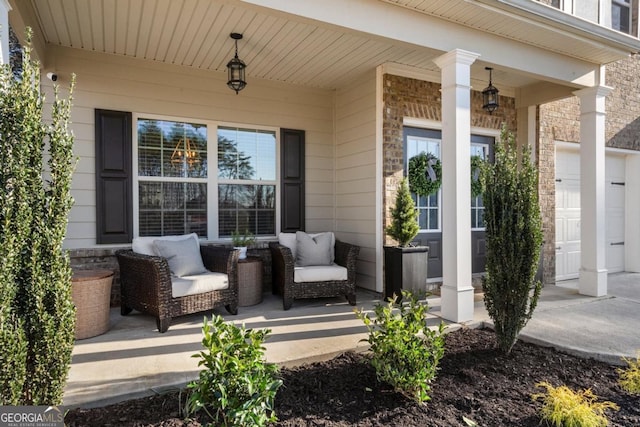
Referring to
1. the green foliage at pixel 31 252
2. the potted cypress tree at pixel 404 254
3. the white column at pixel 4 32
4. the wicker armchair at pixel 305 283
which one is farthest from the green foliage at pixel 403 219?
the white column at pixel 4 32

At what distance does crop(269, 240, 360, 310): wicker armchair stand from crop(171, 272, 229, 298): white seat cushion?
2.15 ft

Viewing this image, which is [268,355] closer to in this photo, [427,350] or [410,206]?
[427,350]

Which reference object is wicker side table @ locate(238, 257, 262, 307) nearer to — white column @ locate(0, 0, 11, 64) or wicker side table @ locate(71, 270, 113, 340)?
wicker side table @ locate(71, 270, 113, 340)

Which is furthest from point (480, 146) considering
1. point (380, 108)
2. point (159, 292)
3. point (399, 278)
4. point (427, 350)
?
point (159, 292)

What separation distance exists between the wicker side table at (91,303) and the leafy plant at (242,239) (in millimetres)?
1538

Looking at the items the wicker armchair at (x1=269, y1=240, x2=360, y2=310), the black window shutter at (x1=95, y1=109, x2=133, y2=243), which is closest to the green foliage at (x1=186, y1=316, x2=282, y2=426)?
the wicker armchair at (x1=269, y1=240, x2=360, y2=310)

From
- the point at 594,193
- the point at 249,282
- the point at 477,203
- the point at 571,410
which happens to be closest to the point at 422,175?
the point at 477,203

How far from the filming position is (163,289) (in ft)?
11.5

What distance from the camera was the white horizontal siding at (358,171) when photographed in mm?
4988

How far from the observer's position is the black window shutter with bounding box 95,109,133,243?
4.36m

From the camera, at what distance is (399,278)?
A: 444 cm

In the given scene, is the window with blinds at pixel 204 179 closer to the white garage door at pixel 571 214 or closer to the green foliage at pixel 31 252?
the green foliage at pixel 31 252

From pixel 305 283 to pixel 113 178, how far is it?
244 centimetres

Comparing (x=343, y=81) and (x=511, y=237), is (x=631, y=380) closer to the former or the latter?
(x=511, y=237)
